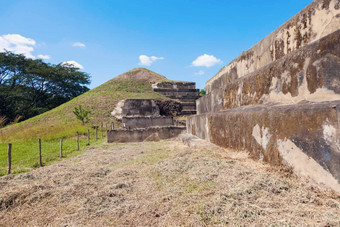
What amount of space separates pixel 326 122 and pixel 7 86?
120 ft

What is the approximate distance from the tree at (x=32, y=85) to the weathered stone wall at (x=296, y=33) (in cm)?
3269

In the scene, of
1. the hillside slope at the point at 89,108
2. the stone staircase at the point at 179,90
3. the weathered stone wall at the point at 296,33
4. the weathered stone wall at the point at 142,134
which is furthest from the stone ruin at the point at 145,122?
the weathered stone wall at the point at 296,33

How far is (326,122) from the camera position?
5.49ft

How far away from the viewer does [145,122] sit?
1548cm

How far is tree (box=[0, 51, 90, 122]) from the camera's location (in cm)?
2961

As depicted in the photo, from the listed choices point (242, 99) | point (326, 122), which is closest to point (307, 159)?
point (326, 122)

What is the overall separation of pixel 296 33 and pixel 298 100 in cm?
102

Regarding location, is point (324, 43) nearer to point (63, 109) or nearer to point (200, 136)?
point (200, 136)

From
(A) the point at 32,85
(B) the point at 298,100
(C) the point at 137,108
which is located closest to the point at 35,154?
(B) the point at 298,100

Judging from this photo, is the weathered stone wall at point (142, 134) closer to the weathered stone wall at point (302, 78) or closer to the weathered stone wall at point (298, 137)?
the weathered stone wall at point (302, 78)

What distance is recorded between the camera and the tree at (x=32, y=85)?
29.6 meters

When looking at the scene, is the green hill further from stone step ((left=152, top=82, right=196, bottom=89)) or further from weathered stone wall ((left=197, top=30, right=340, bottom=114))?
weathered stone wall ((left=197, top=30, right=340, bottom=114))

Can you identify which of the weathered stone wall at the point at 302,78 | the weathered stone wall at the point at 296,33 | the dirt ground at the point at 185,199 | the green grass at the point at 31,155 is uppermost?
the weathered stone wall at the point at 296,33

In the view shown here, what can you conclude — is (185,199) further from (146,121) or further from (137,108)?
(137,108)
